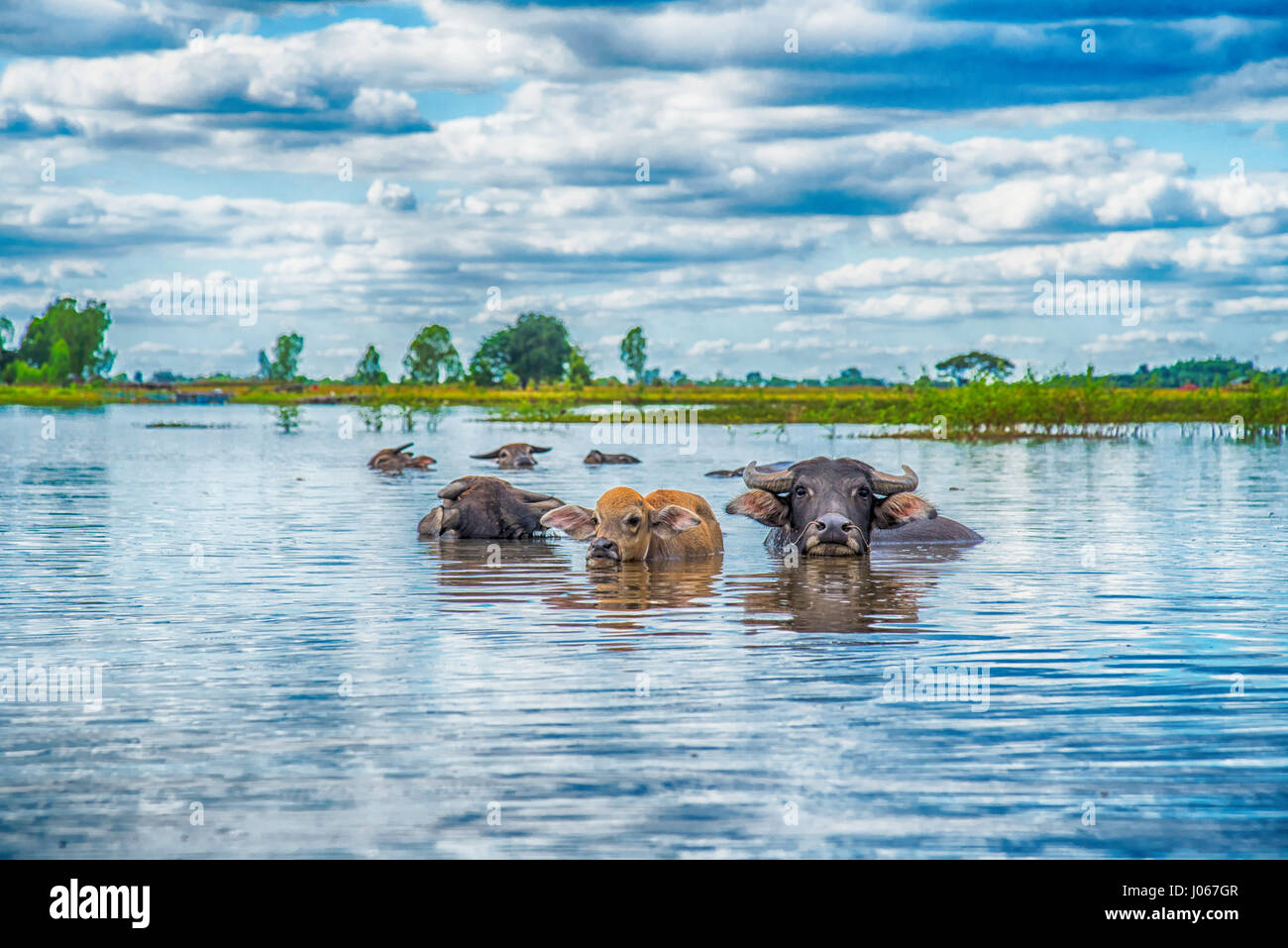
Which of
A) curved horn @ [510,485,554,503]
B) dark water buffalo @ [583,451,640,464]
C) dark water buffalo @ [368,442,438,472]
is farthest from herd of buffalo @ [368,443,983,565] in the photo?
dark water buffalo @ [583,451,640,464]

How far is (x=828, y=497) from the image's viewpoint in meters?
14.0

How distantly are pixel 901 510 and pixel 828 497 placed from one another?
80 cm

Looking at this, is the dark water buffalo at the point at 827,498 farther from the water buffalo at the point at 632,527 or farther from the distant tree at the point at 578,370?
the distant tree at the point at 578,370

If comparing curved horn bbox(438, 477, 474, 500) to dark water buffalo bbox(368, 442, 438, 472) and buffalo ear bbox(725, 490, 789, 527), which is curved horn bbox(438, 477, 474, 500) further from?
dark water buffalo bbox(368, 442, 438, 472)

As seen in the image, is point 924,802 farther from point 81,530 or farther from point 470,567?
point 81,530

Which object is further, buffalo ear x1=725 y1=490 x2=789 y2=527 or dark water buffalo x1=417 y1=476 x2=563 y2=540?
dark water buffalo x1=417 y1=476 x2=563 y2=540

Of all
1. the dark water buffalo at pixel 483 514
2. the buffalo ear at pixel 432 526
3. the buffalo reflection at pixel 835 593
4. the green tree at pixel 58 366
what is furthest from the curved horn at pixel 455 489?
the green tree at pixel 58 366

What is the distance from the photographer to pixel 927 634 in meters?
9.37

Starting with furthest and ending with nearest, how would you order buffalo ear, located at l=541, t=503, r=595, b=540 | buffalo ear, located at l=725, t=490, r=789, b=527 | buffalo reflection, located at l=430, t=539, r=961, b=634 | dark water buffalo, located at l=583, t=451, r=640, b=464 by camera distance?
dark water buffalo, located at l=583, t=451, r=640, b=464 < buffalo ear, located at l=725, t=490, r=789, b=527 < buffalo ear, located at l=541, t=503, r=595, b=540 < buffalo reflection, located at l=430, t=539, r=961, b=634

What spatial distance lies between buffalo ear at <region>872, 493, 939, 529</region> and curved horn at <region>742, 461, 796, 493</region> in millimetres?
984

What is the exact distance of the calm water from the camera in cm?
520

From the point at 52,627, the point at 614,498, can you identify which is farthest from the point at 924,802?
the point at 614,498

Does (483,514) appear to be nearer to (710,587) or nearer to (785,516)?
(785,516)
